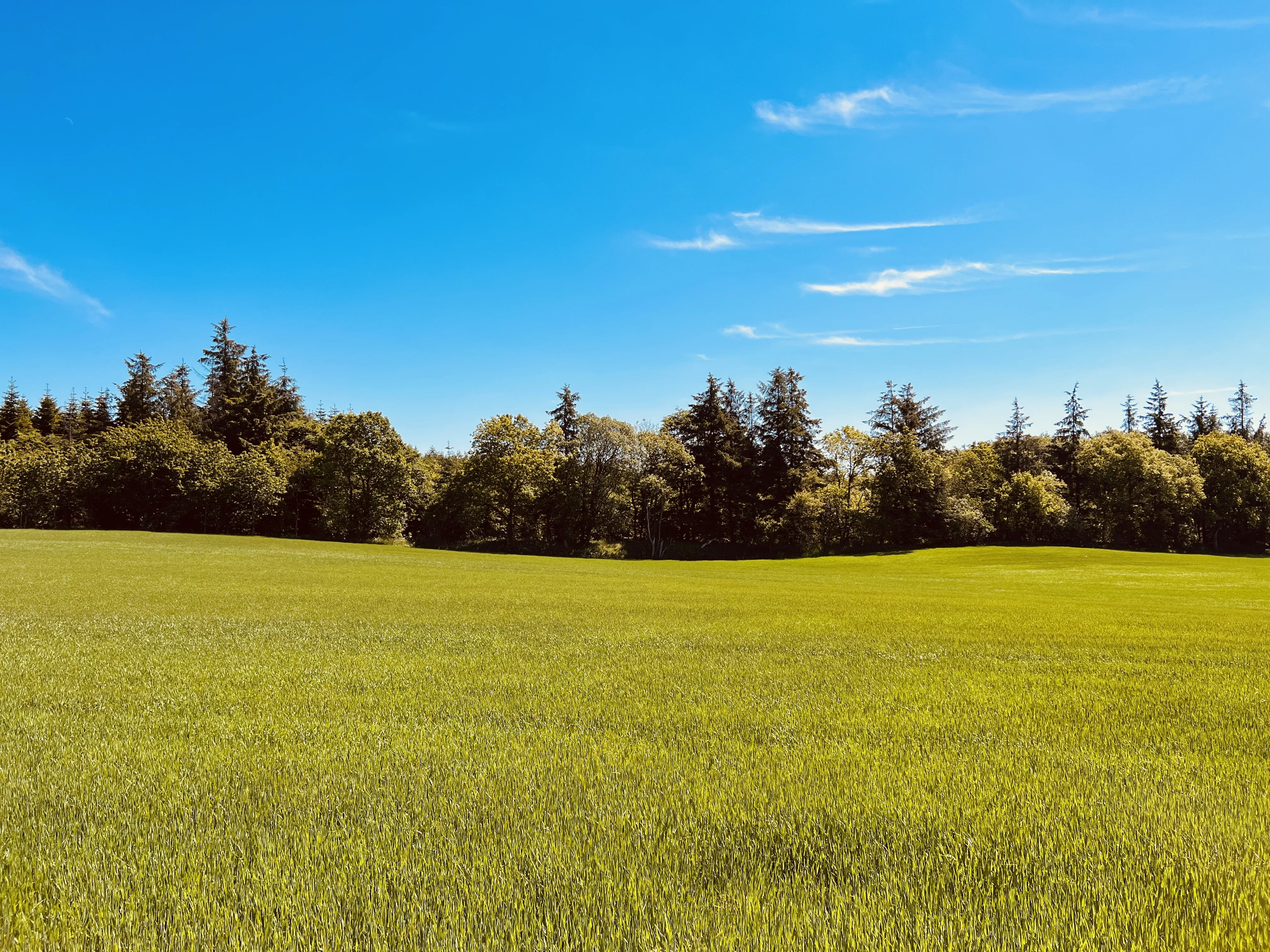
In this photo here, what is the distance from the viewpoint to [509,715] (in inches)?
205

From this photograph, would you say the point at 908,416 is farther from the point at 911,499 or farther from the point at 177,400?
the point at 177,400

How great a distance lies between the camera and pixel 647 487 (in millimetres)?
51156

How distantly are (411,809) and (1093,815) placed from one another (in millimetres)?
3758

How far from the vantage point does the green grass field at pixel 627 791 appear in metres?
2.56

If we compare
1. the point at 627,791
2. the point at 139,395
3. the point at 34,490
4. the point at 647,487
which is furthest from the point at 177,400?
the point at 627,791

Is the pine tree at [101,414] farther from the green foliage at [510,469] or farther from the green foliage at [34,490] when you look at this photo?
the green foliage at [510,469]

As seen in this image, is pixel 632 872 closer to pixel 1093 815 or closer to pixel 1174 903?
pixel 1174 903

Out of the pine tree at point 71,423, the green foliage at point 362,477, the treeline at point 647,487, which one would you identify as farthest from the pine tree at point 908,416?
the pine tree at point 71,423

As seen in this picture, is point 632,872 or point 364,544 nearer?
point 632,872

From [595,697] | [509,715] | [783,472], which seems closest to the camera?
[509,715]

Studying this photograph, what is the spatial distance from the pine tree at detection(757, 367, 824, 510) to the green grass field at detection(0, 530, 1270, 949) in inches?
1849

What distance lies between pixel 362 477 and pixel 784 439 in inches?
1434

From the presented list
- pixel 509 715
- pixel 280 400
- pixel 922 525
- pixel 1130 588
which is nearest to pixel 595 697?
pixel 509 715

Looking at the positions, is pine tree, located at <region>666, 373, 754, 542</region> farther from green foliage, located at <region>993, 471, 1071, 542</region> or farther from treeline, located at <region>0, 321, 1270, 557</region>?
green foliage, located at <region>993, 471, 1071, 542</region>
